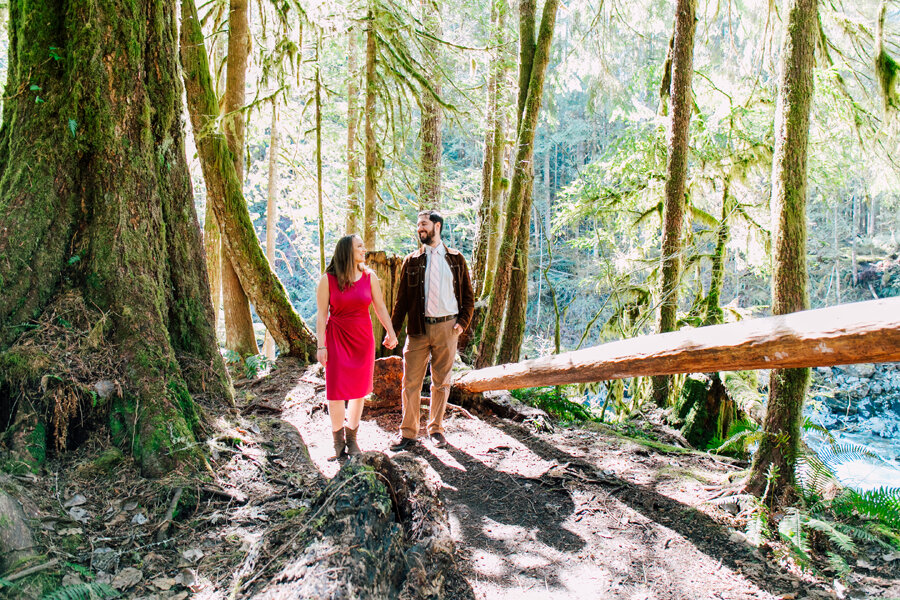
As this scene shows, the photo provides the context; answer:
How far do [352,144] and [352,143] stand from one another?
62mm

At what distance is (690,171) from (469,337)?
5320 mm

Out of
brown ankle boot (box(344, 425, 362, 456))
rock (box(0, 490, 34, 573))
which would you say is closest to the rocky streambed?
brown ankle boot (box(344, 425, 362, 456))

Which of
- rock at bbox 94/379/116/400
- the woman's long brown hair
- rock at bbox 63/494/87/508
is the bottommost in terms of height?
rock at bbox 63/494/87/508

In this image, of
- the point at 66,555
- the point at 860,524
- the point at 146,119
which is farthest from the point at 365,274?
the point at 860,524

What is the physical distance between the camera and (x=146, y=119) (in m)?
3.92

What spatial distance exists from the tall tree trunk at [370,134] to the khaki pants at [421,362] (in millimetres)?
4452

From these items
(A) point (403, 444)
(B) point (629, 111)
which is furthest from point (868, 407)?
(A) point (403, 444)

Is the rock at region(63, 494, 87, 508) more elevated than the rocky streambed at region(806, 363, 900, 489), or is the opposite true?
the rock at region(63, 494, 87, 508)

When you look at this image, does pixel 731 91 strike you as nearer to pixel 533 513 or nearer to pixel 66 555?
pixel 533 513

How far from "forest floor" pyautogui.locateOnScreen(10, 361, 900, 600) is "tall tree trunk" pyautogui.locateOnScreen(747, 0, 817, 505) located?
45cm

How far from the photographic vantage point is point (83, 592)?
2.24 meters

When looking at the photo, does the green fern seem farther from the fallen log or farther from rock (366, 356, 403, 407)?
rock (366, 356, 403, 407)

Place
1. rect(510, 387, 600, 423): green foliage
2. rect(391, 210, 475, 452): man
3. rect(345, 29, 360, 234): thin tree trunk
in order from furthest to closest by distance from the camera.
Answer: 1. rect(345, 29, 360, 234): thin tree trunk
2. rect(510, 387, 600, 423): green foliage
3. rect(391, 210, 475, 452): man

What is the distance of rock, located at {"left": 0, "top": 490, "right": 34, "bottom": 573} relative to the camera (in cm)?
231
